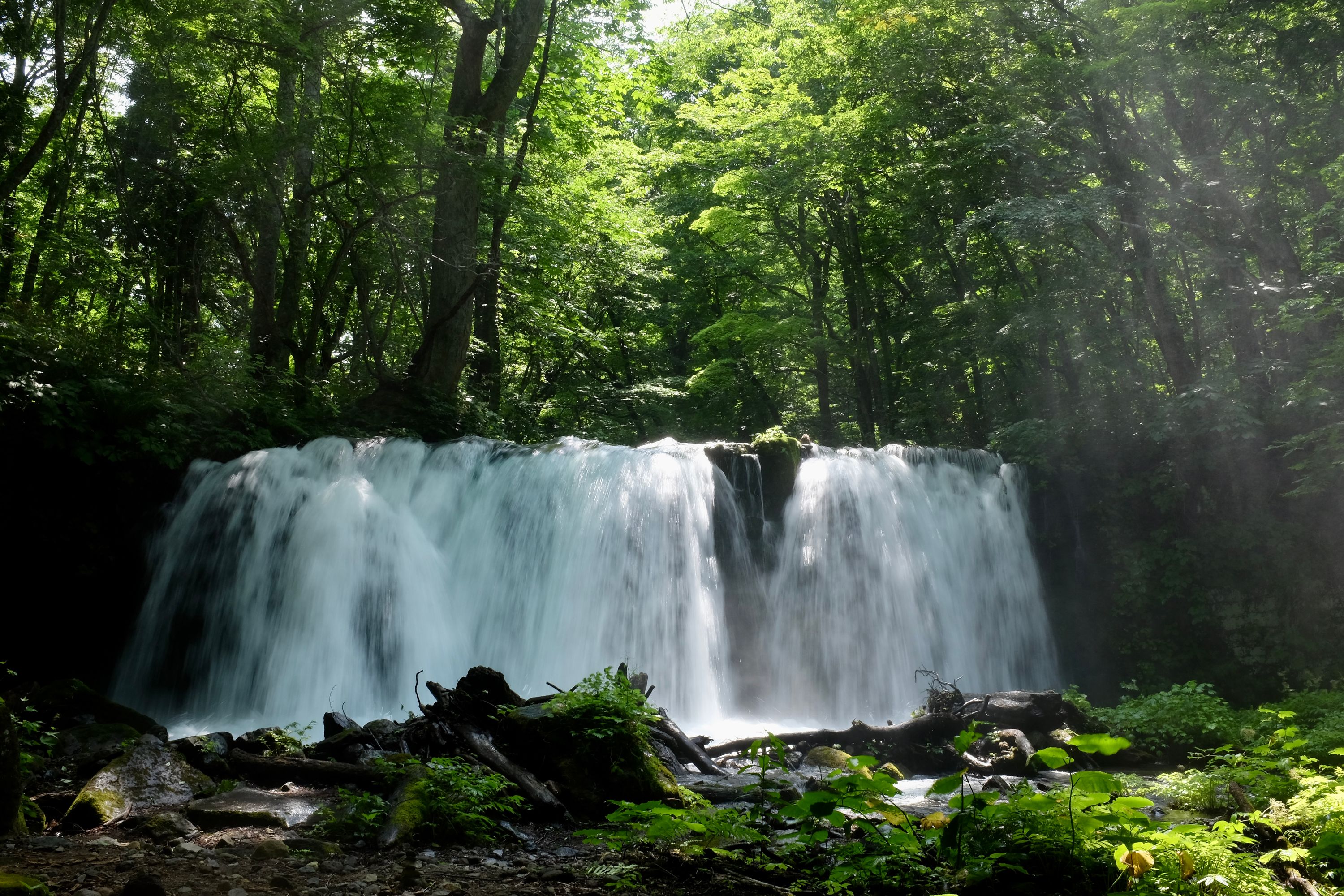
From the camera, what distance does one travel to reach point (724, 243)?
→ 2072 centimetres

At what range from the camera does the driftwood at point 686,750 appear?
6863 millimetres

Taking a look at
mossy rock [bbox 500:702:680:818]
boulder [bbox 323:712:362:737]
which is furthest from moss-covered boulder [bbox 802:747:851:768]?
boulder [bbox 323:712:362:737]

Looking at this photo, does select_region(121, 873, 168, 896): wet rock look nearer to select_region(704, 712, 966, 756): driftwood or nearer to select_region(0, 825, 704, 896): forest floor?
select_region(0, 825, 704, 896): forest floor

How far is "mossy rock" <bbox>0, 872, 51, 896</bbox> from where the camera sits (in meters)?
2.62

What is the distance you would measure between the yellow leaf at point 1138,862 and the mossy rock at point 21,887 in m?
3.51

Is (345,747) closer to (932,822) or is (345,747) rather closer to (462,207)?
(932,822)

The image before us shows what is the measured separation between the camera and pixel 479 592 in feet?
37.0

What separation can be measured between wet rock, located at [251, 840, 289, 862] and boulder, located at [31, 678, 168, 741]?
351 centimetres

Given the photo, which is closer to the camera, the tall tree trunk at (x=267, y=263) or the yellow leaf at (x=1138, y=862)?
the yellow leaf at (x=1138, y=862)

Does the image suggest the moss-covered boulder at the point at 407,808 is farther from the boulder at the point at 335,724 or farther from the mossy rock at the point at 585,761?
the boulder at the point at 335,724

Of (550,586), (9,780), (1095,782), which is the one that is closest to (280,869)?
(9,780)

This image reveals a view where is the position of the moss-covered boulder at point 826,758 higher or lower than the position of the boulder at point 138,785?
lower

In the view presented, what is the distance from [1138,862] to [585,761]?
3.30 metres

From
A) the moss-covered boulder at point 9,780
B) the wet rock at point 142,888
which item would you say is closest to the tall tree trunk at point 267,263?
the moss-covered boulder at point 9,780
